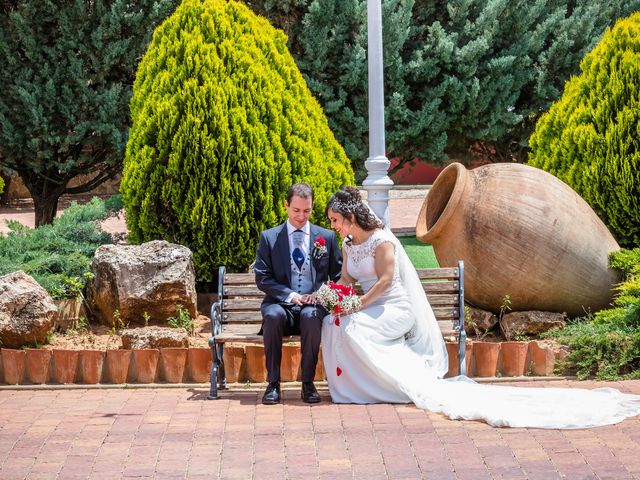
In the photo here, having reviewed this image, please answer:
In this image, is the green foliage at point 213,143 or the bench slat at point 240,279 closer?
the bench slat at point 240,279

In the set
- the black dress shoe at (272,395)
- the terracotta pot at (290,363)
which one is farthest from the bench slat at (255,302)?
the black dress shoe at (272,395)

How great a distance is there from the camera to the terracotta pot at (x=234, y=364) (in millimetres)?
7000

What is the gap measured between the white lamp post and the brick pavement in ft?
9.87

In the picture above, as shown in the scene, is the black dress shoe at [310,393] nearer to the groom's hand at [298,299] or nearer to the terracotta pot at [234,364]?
the groom's hand at [298,299]

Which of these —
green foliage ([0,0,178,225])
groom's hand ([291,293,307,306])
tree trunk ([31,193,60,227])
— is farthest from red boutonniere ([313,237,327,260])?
tree trunk ([31,193,60,227])

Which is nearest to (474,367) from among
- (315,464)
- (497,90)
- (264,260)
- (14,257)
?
(264,260)

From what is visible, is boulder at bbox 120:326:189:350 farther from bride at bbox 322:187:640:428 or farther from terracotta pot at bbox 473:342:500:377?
terracotta pot at bbox 473:342:500:377

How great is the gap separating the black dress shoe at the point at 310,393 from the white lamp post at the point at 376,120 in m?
2.95

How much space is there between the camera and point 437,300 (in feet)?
23.5

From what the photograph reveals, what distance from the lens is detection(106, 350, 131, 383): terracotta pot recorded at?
6.97 m

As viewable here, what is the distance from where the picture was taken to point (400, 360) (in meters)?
6.48

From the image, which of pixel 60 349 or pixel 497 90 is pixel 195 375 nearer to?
pixel 60 349

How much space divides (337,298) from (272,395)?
30.8 inches

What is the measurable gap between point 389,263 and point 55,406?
97.8 inches
